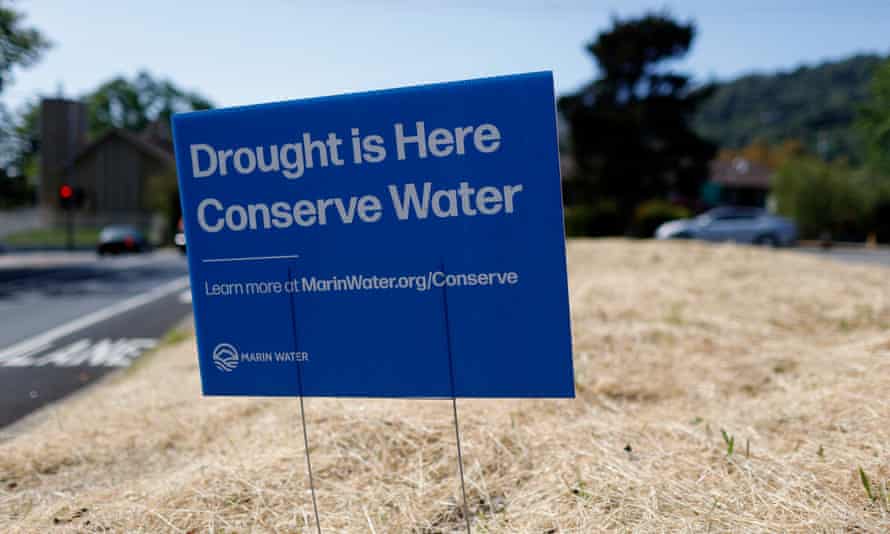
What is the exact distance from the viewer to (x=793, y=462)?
123 inches

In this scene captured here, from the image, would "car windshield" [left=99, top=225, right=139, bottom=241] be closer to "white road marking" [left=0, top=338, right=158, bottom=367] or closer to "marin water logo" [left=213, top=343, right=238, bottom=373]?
"white road marking" [left=0, top=338, right=158, bottom=367]

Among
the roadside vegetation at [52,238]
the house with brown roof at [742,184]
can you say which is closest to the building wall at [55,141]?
the roadside vegetation at [52,238]

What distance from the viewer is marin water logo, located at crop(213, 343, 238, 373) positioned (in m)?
2.89

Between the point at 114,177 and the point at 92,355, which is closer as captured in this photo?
the point at 92,355

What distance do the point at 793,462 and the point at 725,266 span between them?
9.39 m

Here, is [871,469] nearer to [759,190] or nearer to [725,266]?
[725,266]

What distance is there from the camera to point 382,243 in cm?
267

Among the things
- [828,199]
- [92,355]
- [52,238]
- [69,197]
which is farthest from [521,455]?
[52,238]

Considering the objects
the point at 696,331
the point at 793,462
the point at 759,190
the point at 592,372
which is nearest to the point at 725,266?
the point at 696,331

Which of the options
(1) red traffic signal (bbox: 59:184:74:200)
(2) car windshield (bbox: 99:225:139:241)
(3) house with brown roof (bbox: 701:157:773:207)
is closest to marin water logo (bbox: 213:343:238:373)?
(2) car windshield (bbox: 99:225:139:241)

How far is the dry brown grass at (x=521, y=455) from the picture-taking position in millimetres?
2863

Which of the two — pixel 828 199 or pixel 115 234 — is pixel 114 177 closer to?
pixel 115 234

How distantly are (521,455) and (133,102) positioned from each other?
86228 mm

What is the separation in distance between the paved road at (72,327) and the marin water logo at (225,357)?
3259 mm
